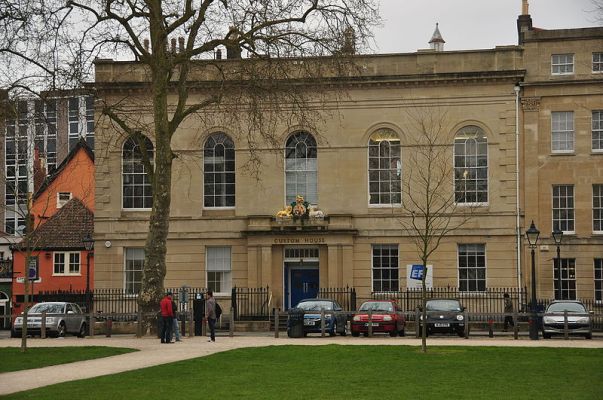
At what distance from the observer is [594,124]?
47.7m

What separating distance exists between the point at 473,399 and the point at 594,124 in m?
31.5

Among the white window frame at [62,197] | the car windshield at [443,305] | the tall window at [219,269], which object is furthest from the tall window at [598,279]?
the white window frame at [62,197]

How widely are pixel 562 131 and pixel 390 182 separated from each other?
25.4ft

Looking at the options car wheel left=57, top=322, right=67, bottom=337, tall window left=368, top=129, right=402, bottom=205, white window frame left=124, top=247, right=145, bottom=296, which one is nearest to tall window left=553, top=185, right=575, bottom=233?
tall window left=368, top=129, right=402, bottom=205

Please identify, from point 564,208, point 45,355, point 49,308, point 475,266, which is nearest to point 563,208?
point 564,208

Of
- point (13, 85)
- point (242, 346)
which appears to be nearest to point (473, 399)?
point (242, 346)

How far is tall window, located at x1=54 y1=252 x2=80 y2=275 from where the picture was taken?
63688 millimetres

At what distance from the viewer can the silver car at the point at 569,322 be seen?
37562 millimetres

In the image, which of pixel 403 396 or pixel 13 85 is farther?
pixel 13 85

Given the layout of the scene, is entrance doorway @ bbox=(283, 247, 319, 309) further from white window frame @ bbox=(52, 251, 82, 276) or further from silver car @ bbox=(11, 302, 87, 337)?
white window frame @ bbox=(52, 251, 82, 276)

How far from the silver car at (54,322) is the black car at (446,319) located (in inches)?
498

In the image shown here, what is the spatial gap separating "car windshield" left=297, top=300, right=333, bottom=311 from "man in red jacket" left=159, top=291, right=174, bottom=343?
21.2 ft

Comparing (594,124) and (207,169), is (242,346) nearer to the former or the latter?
(207,169)

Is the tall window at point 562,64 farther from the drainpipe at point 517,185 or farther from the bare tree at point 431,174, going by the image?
the bare tree at point 431,174
